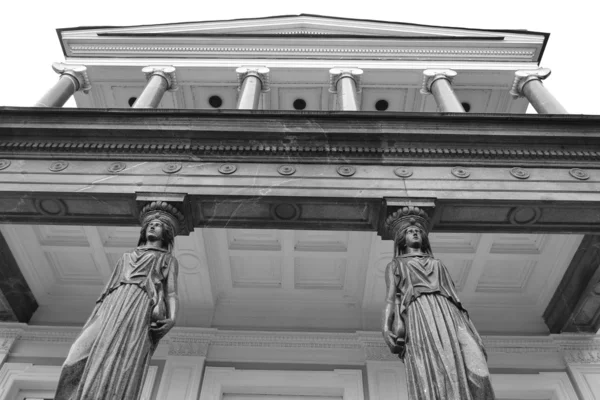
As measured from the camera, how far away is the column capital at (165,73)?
12.9m

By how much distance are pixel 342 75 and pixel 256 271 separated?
5257mm

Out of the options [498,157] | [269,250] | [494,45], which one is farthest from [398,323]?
[494,45]

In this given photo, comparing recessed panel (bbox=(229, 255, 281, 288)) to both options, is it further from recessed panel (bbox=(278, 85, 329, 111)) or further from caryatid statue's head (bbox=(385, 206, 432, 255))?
recessed panel (bbox=(278, 85, 329, 111))

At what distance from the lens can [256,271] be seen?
11672 mm

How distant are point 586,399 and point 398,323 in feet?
21.8

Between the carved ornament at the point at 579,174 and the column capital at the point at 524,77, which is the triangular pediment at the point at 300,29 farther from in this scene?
the carved ornament at the point at 579,174

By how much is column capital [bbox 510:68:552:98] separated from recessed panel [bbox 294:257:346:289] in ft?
20.0

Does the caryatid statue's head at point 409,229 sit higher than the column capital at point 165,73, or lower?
lower

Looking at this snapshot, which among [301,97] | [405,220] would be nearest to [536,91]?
[301,97]

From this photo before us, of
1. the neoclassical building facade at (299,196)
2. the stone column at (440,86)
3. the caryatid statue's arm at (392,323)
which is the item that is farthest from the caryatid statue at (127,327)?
the stone column at (440,86)

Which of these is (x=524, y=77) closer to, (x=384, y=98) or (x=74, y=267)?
(x=384, y=98)

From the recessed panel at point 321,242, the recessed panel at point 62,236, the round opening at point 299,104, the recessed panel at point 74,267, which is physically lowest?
the recessed panel at point 74,267

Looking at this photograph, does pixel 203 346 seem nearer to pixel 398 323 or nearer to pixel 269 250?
pixel 269 250

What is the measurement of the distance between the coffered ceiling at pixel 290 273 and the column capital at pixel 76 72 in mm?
4136
